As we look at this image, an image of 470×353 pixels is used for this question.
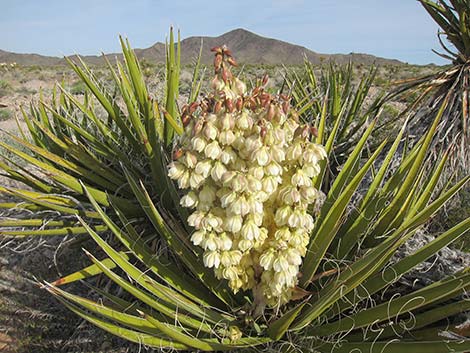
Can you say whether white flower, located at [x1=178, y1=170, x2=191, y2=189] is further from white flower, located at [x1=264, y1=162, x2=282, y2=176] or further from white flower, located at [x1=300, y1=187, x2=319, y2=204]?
white flower, located at [x1=300, y1=187, x2=319, y2=204]

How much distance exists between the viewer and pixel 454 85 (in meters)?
3.09

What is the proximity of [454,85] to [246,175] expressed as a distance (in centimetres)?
230

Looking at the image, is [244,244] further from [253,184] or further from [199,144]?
[199,144]

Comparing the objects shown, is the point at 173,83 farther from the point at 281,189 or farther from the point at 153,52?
the point at 153,52

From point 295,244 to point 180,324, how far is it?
635 millimetres

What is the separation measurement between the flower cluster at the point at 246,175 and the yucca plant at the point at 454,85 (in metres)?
1.93

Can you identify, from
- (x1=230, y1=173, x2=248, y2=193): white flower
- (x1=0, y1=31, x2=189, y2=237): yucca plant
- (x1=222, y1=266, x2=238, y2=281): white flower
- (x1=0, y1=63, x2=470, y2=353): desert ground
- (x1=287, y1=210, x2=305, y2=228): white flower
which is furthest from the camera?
(x1=0, y1=63, x2=470, y2=353): desert ground

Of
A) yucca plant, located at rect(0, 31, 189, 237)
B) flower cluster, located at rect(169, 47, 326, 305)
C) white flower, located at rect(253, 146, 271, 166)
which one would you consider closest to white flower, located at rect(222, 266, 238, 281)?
flower cluster, located at rect(169, 47, 326, 305)

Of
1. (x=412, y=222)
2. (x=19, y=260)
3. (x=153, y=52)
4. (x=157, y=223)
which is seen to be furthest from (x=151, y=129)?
(x=153, y=52)

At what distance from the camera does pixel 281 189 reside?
1548 mm

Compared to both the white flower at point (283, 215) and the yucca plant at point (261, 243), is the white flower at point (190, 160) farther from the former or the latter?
the white flower at point (283, 215)

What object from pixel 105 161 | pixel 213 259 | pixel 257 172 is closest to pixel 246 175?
pixel 257 172

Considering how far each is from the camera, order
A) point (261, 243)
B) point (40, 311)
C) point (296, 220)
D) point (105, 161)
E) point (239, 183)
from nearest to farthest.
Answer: point (239, 183)
point (296, 220)
point (261, 243)
point (40, 311)
point (105, 161)

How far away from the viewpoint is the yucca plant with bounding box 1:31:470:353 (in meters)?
1.49
